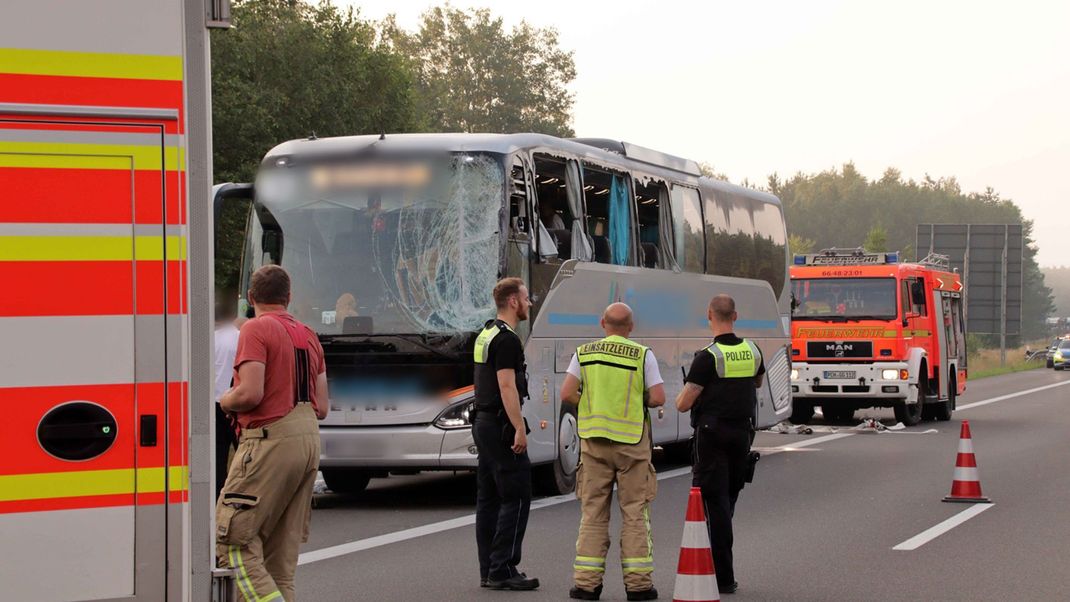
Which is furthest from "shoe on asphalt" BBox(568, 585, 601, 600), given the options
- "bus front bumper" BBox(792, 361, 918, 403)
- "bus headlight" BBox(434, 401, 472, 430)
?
"bus front bumper" BBox(792, 361, 918, 403)

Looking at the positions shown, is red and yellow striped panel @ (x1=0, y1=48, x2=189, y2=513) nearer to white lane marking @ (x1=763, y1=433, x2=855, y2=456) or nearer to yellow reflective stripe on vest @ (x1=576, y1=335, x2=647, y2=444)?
yellow reflective stripe on vest @ (x1=576, y1=335, x2=647, y2=444)

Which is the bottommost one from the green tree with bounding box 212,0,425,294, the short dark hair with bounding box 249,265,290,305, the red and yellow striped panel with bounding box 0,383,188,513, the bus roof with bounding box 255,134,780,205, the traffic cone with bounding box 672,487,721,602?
the traffic cone with bounding box 672,487,721,602

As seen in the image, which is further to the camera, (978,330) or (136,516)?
(978,330)

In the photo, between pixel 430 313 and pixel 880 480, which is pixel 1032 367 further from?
pixel 430 313

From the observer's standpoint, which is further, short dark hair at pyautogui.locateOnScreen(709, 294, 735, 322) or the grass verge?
the grass verge

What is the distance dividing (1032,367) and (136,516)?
227 ft

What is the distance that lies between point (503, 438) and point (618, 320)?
3.38 feet

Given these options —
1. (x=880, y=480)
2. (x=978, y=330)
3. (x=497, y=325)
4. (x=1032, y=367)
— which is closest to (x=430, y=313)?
(x=497, y=325)

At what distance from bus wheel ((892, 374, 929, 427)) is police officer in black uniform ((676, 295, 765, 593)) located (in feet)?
58.5

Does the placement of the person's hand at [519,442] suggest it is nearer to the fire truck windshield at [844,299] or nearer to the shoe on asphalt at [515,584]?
the shoe on asphalt at [515,584]

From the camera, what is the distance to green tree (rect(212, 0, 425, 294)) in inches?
1553

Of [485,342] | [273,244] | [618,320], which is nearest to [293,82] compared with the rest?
[273,244]

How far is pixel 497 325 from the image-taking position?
30.8 feet

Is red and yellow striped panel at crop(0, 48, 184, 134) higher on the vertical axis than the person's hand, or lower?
higher
